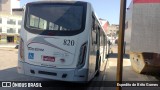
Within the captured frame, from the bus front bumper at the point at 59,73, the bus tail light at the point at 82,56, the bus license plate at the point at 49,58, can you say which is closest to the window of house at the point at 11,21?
the bus front bumper at the point at 59,73

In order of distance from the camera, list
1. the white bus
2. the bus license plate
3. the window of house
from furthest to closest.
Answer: the window of house, the bus license plate, the white bus

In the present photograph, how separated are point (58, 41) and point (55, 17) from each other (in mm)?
838

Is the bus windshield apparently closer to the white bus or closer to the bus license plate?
the white bus

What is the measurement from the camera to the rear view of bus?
27.4 feet

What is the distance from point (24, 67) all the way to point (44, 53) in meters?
0.90

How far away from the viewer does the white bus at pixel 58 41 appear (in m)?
8.37

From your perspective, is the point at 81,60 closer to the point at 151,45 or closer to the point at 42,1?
the point at 42,1

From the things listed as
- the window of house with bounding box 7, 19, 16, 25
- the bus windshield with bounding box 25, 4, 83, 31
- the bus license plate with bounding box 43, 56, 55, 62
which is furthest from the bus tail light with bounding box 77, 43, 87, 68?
the window of house with bounding box 7, 19, 16, 25

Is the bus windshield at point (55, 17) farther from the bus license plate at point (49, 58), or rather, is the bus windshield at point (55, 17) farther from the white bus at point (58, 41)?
the bus license plate at point (49, 58)

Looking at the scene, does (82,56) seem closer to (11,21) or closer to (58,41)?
(58,41)

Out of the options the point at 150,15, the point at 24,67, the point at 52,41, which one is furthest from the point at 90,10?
the point at 150,15

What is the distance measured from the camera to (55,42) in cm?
850

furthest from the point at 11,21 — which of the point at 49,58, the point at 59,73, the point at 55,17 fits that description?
the point at 59,73

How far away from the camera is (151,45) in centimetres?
538
